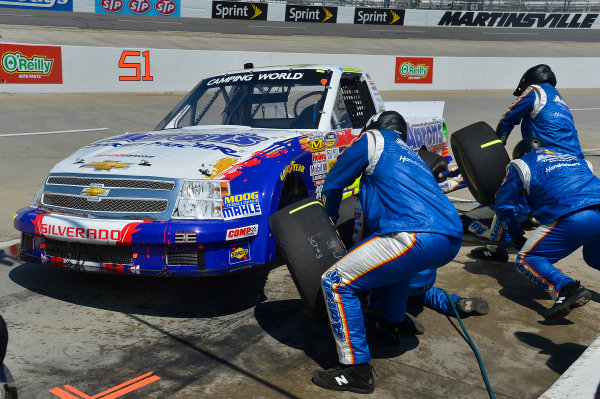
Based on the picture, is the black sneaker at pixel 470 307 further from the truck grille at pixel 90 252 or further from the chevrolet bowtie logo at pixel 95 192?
the chevrolet bowtie logo at pixel 95 192

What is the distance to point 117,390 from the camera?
3.51m

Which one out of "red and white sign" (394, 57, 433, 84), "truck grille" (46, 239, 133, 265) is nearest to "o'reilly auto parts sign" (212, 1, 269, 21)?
"red and white sign" (394, 57, 433, 84)

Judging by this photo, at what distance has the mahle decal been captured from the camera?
1703cm

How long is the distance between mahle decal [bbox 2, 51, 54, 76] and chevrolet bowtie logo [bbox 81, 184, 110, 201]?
14103 mm

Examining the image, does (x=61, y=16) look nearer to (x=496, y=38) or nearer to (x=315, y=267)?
(x=496, y=38)

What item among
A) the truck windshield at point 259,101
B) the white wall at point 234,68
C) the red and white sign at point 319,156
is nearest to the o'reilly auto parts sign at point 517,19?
the white wall at point 234,68

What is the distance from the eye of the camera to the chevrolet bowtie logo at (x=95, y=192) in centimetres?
454

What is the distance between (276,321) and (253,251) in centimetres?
50

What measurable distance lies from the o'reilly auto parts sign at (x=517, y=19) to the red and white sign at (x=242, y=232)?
4140 centimetres

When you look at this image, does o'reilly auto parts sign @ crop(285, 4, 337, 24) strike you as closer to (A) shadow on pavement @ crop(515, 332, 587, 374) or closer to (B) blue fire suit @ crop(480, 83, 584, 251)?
(B) blue fire suit @ crop(480, 83, 584, 251)

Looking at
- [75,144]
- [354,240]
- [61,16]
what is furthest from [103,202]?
[61,16]

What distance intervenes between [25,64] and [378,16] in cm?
2847

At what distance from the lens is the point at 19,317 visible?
4453 mm

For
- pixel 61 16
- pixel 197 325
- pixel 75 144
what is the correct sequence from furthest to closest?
pixel 61 16
pixel 75 144
pixel 197 325
